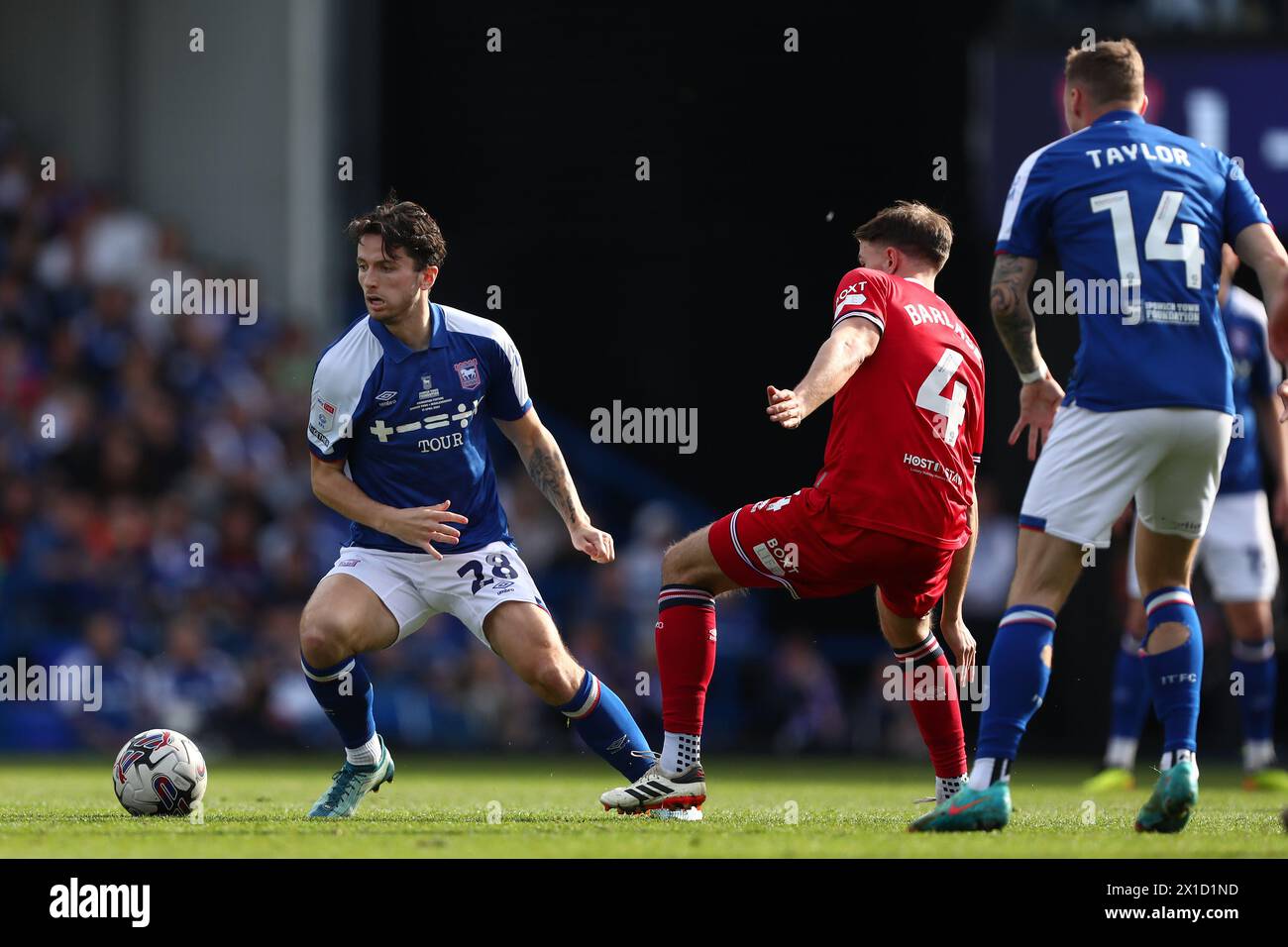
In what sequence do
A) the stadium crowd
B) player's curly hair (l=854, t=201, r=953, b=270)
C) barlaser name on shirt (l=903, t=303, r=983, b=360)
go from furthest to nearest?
the stadium crowd
player's curly hair (l=854, t=201, r=953, b=270)
barlaser name on shirt (l=903, t=303, r=983, b=360)

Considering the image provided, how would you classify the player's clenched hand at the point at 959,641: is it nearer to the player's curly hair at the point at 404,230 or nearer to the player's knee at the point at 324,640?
the player's knee at the point at 324,640

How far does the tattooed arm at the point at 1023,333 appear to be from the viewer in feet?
18.6

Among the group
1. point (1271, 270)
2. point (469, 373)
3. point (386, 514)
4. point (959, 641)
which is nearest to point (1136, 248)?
point (1271, 270)

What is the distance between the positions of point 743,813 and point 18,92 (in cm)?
1495

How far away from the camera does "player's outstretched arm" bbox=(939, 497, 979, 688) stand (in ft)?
20.7

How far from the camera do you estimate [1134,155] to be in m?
5.71

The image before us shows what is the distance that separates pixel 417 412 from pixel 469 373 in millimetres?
237

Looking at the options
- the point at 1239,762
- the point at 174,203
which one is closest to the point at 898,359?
the point at 1239,762

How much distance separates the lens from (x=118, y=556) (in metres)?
14.1

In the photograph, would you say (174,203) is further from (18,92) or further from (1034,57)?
(1034,57)

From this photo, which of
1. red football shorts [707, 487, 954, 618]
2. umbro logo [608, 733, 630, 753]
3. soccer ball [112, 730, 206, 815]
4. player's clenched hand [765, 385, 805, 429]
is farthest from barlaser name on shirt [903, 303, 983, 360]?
soccer ball [112, 730, 206, 815]

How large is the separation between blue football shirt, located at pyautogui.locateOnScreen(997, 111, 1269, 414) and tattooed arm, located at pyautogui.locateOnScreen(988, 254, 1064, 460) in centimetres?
6

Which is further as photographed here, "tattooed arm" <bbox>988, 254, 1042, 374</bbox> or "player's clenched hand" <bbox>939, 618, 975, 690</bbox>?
"player's clenched hand" <bbox>939, 618, 975, 690</bbox>

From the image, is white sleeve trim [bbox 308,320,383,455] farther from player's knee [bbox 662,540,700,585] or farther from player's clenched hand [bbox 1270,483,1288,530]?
player's clenched hand [bbox 1270,483,1288,530]
